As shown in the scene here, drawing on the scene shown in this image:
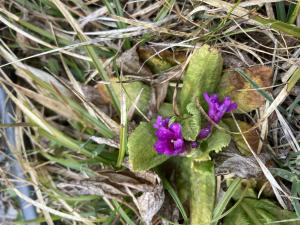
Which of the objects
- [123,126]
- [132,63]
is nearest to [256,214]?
[123,126]

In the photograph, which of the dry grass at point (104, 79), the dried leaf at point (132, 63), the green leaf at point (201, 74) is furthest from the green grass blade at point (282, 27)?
the dried leaf at point (132, 63)

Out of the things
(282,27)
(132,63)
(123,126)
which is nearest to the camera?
(282,27)

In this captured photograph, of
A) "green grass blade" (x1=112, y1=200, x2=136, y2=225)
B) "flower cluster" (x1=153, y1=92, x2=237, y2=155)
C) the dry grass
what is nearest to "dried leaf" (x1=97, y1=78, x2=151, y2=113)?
the dry grass

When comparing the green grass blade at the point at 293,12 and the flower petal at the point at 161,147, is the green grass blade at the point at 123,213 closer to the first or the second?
the flower petal at the point at 161,147

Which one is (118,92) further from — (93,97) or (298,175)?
(298,175)

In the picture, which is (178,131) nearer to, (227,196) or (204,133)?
(204,133)

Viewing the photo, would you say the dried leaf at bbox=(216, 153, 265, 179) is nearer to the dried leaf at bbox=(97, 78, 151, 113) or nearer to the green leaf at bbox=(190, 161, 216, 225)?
the green leaf at bbox=(190, 161, 216, 225)
